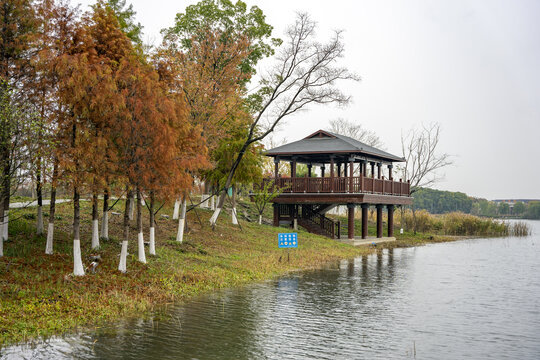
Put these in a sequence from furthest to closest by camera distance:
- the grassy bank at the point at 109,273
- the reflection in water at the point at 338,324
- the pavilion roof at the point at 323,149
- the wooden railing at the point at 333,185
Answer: the pavilion roof at the point at 323,149, the wooden railing at the point at 333,185, the grassy bank at the point at 109,273, the reflection in water at the point at 338,324

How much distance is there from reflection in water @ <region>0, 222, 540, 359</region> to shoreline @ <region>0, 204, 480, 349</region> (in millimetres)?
829

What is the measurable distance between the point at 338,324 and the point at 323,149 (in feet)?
75.3

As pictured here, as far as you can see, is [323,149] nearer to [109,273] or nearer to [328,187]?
[328,187]

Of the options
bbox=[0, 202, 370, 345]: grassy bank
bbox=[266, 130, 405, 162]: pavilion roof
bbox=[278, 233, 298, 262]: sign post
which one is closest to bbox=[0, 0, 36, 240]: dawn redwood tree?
bbox=[0, 202, 370, 345]: grassy bank

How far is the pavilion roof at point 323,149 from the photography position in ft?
114

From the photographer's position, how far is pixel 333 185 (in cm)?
3488

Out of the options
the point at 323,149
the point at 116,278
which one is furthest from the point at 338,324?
the point at 323,149

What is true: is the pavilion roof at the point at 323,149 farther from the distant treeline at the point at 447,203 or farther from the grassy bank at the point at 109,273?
the distant treeline at the point at 447,203

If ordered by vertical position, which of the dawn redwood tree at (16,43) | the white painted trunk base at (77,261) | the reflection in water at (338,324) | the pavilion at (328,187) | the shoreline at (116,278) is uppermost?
the dawn redwood tree at (16,43)

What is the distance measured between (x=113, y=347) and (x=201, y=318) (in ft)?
10.3

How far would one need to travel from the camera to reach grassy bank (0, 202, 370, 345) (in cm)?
1245

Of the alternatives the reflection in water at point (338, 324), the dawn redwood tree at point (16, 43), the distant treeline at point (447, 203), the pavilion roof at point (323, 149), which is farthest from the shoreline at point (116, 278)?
the distant treeline at point (447, 203)

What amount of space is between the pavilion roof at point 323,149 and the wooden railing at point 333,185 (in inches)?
71.4

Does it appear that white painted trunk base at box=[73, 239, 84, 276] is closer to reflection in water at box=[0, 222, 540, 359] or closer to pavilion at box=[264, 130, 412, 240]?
reflection in water at box=[0, 222, 540, 359]
